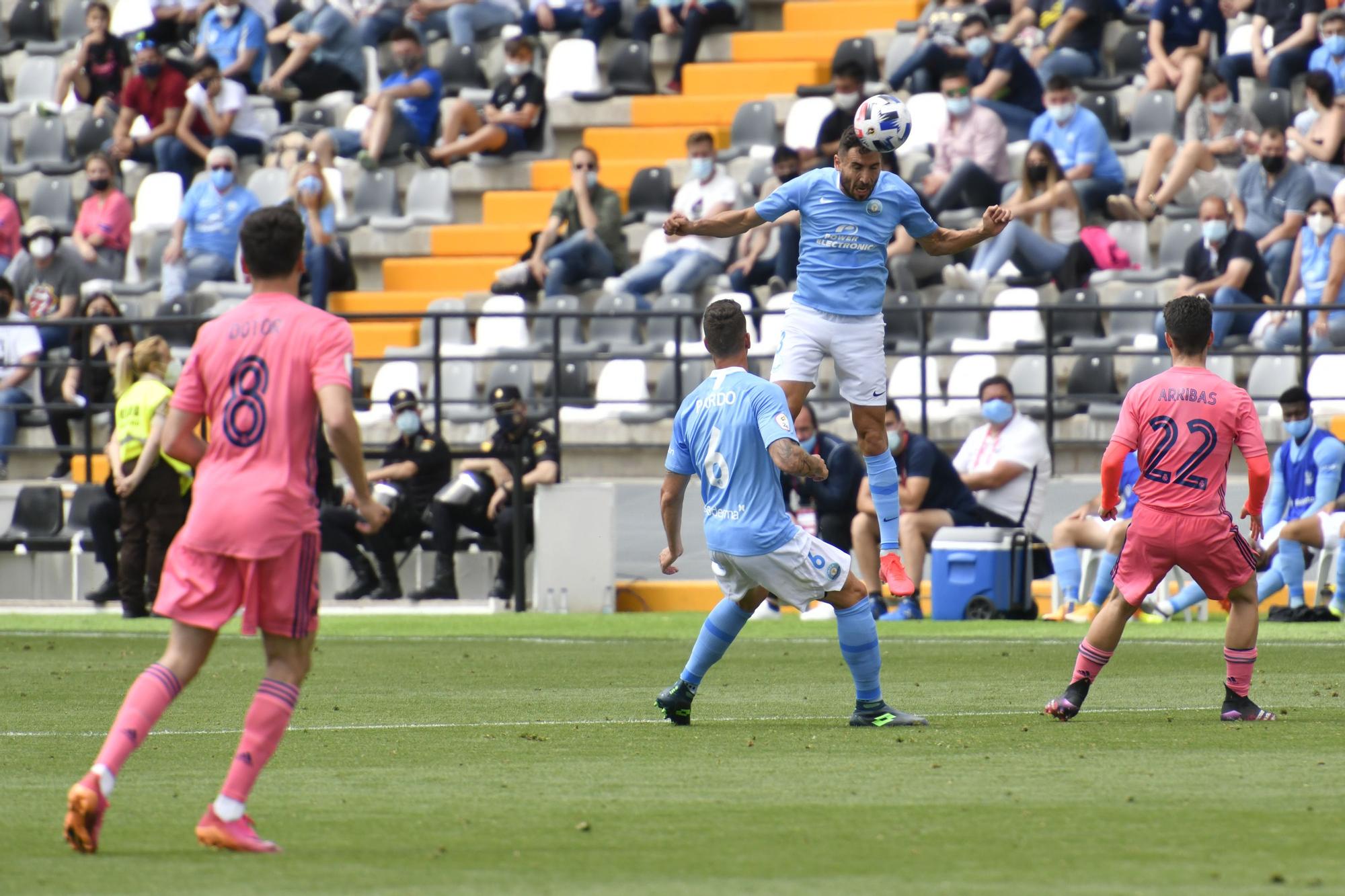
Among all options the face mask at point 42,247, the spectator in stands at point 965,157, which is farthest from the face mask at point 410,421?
the face mask at point 42,247

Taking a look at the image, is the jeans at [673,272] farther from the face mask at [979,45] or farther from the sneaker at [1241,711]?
the sneaker at [1241,711]

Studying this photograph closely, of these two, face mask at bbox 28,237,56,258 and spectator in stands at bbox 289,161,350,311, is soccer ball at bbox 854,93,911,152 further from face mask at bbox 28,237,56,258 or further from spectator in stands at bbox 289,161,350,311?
face mask at bbox 28,237,56,258

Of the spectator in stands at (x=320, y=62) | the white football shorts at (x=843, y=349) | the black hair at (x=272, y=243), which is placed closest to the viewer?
the black hair at (x=272, y=243)

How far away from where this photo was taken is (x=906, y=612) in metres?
17.4

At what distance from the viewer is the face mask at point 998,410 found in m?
17.8

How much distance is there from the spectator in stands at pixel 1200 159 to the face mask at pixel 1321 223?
186 cm

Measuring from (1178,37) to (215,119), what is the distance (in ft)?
38.5

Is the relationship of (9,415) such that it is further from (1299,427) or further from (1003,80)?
(1299,427)

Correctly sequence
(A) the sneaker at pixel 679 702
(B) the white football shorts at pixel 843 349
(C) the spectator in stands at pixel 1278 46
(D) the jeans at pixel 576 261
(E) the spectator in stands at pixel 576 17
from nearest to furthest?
(A) the sneaker at pixel 679 702 < (B) the white football shorts at pixel 843 349 < (C) the spectator in stands at pixel 1278 46 < (D) the jeans at pixel 576 261 < (E) the spectator in stands at pixel 576 17

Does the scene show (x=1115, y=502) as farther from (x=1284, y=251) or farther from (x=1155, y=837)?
(x=1284, y=251)

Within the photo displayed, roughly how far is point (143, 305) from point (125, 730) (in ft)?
62.8

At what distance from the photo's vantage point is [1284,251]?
19.5m

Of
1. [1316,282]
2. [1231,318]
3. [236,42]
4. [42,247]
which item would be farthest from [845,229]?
[236,42]

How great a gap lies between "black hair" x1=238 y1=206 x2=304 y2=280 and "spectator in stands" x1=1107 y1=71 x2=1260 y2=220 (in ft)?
50.9
